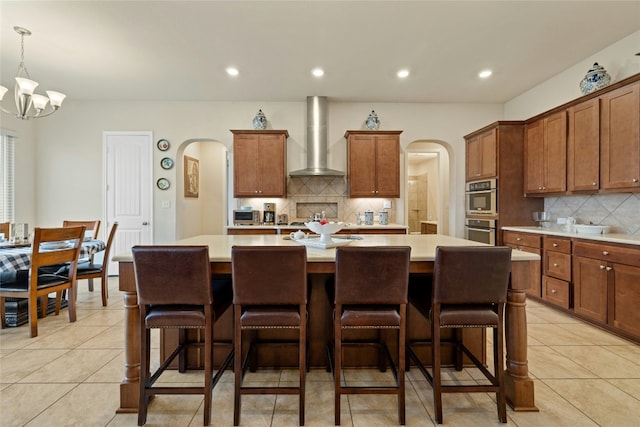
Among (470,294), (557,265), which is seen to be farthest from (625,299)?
(470,294)

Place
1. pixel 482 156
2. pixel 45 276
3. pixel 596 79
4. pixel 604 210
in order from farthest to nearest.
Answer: pixel 482 156 → pixel 604 210 → pixel 596 79 → pixel 45 276

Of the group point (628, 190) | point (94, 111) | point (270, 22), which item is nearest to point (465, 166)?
point (628, 190)

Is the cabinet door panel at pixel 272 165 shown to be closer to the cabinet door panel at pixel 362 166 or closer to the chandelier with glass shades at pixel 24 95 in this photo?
the cabinet door panel at pixel 362 166

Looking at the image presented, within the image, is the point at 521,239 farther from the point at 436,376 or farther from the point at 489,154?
the point at 436,376

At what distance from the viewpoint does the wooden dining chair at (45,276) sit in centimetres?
273

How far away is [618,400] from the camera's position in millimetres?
1861

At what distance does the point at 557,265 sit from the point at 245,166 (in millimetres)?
4311

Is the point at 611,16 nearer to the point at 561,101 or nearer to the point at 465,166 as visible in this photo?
the point at 561,101

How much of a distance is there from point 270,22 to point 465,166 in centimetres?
388

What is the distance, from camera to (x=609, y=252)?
9.13 feet

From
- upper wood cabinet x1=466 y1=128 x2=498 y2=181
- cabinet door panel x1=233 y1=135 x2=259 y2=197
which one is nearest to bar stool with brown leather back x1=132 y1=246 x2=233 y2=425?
cabinet door panel x1=233 y1=135 x2=259 y2=197

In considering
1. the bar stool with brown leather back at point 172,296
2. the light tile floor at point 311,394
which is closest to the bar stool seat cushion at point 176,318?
the bar stool with brown leather back at point 172,296

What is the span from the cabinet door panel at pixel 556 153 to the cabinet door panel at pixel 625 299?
127cm

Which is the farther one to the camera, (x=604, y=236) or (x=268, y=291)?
(x=604, y=236)
